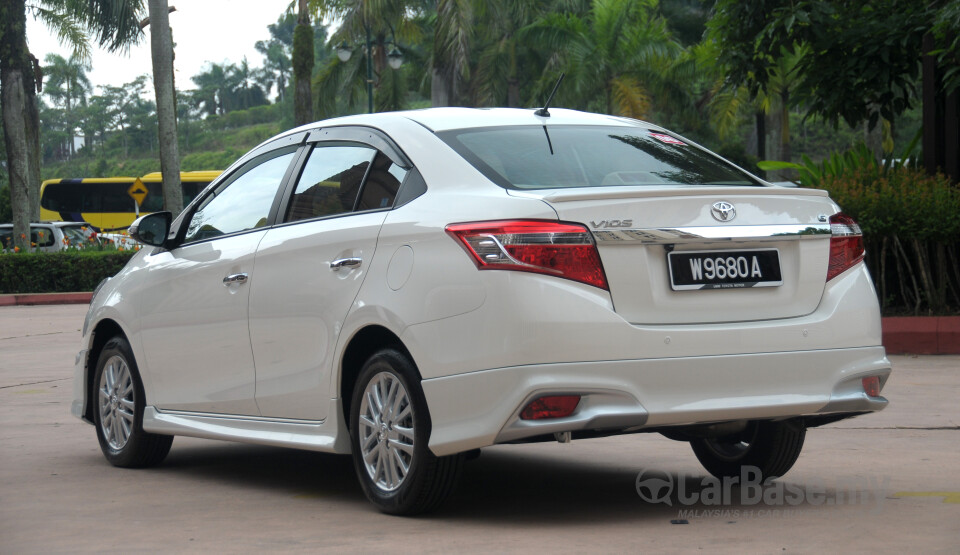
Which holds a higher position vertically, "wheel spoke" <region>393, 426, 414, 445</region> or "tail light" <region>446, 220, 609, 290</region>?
"tail light" <region>446, 220, 609, 290</region>

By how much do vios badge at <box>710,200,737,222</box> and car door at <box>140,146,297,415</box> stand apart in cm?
216

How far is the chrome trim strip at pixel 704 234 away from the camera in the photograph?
4.79 meters

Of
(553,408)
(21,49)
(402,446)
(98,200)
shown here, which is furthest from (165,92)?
(98,200)

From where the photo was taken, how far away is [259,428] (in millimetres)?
6109

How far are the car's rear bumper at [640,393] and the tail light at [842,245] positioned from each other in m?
0.34

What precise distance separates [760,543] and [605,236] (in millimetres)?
1182

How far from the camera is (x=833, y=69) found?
1531 cm

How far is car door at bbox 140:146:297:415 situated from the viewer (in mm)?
6203

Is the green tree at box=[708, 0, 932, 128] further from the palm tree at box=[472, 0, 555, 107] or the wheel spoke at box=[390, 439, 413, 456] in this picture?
the palm tree at box=[472, 0, 555, 107]

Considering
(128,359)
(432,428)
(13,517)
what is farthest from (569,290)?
(128,359)

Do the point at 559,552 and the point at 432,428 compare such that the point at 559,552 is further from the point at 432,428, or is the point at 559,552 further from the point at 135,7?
the point at 135,7

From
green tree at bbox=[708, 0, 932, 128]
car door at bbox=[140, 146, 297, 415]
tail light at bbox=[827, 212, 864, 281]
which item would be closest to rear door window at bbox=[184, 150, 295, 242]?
car door at bbox=[140, 146, 297, 415]

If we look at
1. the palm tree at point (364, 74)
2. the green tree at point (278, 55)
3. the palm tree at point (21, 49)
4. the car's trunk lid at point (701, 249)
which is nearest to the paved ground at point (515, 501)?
the car's trunk lid at point (701, 249)

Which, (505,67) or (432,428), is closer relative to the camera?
(432,428)
